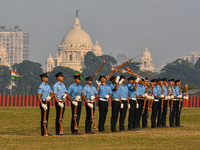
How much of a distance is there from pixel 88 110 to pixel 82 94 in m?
0.82

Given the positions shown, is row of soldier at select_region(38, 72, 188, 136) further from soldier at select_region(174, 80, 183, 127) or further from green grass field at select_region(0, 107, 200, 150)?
green grass field at select_region(0, 107, 200, 150)

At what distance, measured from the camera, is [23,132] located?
32000 mm

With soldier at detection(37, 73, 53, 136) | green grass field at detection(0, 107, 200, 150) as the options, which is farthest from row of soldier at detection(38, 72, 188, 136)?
green grass field at detection(0, 107, 200, 150)

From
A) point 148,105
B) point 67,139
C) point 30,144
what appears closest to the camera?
point 30,144

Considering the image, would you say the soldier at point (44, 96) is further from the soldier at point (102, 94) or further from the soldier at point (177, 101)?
the soldier at point (177, 101)

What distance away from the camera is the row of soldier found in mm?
29469

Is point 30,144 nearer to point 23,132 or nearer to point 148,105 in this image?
point 23,132

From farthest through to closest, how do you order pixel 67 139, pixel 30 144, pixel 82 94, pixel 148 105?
pixel 148 105 → pixel 82 94 → pixel 67 139 → pixel 30 144

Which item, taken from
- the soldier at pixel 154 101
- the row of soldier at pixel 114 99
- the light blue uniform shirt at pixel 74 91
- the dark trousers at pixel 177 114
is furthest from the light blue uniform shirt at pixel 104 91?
the dark trousers at pixel 177 114

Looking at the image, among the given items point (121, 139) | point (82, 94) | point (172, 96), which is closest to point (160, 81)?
point (172, 96)

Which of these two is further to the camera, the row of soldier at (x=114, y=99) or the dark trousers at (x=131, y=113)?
the dark trousers at (x=131, y=113)

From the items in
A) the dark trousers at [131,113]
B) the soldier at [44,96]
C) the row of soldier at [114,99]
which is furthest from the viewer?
the dark trousers at [131,113]

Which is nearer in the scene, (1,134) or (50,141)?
(50,141)

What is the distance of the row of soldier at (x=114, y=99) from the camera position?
2947 centimetres
